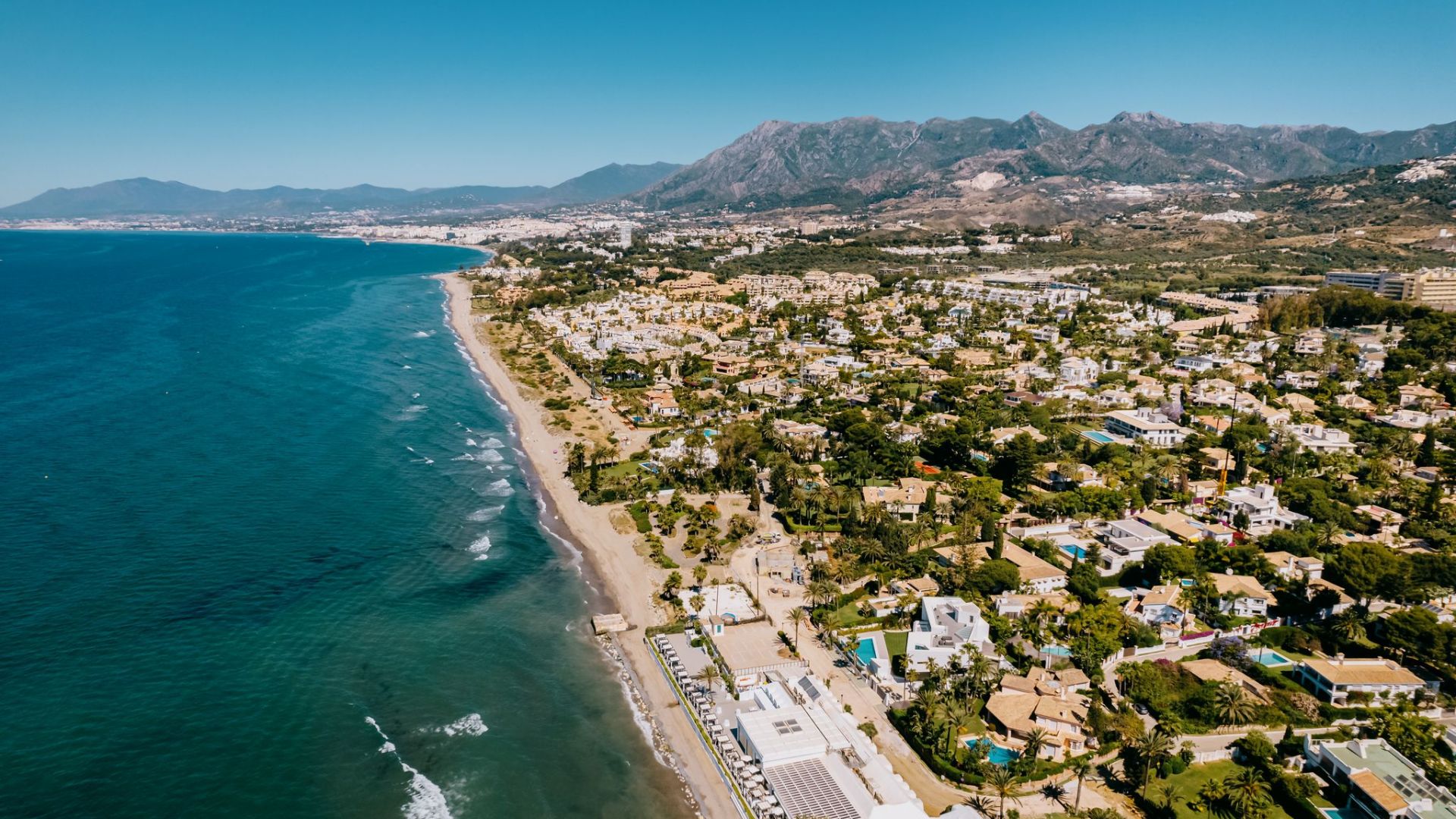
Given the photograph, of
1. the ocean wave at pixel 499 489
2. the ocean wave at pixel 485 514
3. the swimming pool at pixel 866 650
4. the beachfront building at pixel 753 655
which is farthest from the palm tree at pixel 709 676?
the ocean wave at pixel 499 489

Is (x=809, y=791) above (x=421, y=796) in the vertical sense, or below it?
above

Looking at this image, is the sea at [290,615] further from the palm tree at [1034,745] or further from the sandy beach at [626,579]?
the palm tree at [1034,745]

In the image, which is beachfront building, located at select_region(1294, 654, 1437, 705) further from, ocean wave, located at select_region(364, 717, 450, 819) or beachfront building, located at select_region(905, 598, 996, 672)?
ocean wave, located at select_region(364, 717, 450, 819)

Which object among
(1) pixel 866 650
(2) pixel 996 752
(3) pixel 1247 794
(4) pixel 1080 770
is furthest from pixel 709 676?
(3) pixel 1247 794

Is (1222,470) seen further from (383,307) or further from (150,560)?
(383,307)

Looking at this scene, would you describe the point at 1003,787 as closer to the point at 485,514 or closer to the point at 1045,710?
the point at 1045,710

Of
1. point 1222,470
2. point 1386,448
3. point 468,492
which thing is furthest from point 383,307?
point 1386,448

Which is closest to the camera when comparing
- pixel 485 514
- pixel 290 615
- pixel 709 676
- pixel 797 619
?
pixel 709 676
